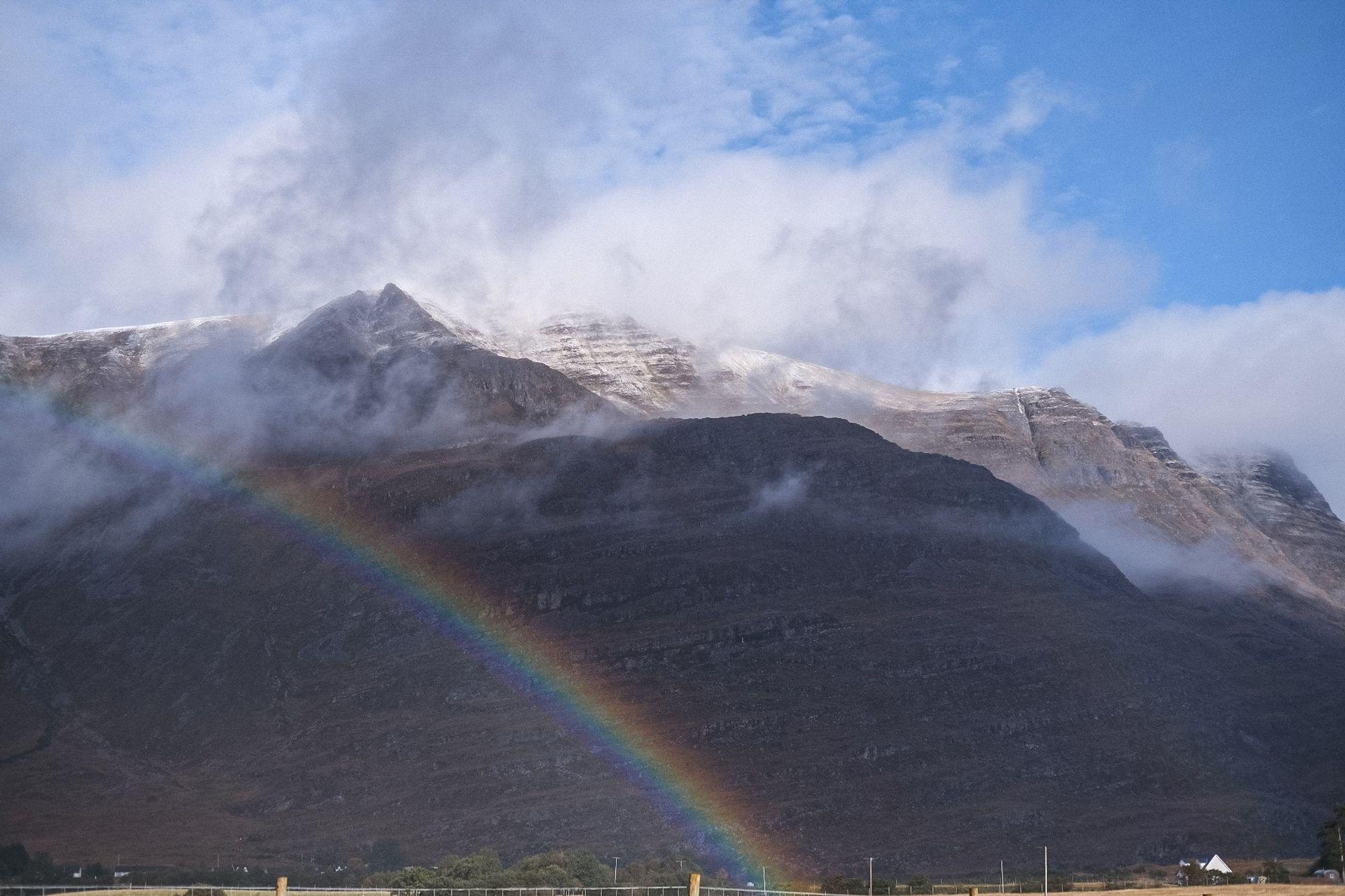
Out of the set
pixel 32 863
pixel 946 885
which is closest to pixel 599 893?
pixel 946 885

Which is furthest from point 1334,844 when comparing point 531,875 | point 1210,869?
point 531,875

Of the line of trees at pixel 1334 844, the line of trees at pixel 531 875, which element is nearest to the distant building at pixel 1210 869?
the line of trees at pixel 1334 844

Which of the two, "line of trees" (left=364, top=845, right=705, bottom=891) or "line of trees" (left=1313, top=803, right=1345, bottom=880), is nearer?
"line of trees" (left=364, top=845, right=705, bottom=891)

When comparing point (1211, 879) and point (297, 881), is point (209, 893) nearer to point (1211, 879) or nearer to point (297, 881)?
point (1211, 879)

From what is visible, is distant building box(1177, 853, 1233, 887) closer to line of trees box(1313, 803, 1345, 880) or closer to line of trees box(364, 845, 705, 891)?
line of trees box(1313, 803, 1345, 880)

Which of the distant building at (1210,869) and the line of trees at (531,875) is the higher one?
the distant building at (1210,869)

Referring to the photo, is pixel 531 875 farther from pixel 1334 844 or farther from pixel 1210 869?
pixel 1210 869

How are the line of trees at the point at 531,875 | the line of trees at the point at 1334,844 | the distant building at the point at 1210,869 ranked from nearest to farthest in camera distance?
the line of trees at the point at 531,875
the distant building at the point at 1210,869
the line of trees at the point at 1334,844

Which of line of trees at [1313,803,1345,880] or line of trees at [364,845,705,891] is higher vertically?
line of trees at [1313,803,1345,880]

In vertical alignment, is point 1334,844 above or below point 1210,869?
above

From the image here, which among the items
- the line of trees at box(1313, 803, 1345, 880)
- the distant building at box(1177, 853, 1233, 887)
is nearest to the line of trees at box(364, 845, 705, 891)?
the distant building at box(1177, 853, 1233, 887)

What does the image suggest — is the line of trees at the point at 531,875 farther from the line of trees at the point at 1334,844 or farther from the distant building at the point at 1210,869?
the line of trees at the point at 1334,844

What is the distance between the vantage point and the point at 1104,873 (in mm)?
187250

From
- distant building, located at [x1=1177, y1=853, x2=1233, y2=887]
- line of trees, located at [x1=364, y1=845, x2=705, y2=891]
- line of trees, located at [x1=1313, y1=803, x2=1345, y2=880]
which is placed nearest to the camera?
line of trees, located at [x1=364, y1=845, x2=705, y2=891]
